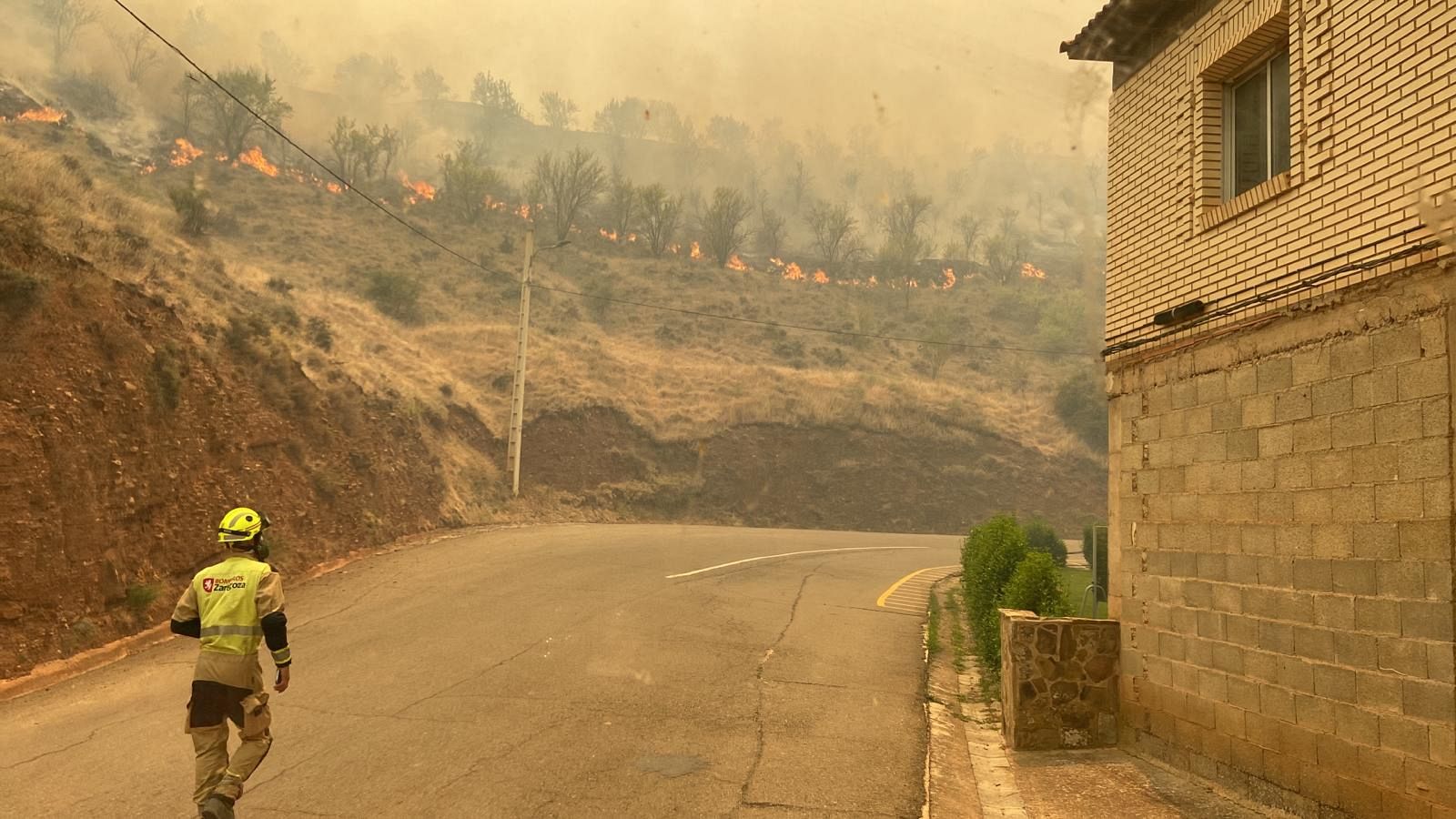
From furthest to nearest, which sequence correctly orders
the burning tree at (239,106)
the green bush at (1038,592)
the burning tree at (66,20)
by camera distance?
1. the burning tree at (66,20)
2. the burning tree at (239,106)
3. the green bush at (1038,592)

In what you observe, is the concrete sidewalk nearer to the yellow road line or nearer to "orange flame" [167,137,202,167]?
the yellow road line

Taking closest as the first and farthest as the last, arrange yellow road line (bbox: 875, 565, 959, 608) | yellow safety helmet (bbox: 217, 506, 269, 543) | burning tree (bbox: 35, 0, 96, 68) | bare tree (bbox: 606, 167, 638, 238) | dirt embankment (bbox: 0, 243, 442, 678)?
yellow safety helmet (bbox: 217, 506, 269, 543) < dirt embankment (bbox: 0, 243, 442, 678) < yellow road line (bbox: 875, 565, 959, 608) < bare tree (bbox: 606, 167, 638, 238) < burning tree (bbox: 35, 0, 96, 68)

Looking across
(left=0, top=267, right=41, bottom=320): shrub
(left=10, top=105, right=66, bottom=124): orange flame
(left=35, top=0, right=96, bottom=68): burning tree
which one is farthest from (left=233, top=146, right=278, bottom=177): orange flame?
(left=0, top=267, right=41, bottom=320): shrub

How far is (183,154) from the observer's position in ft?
203

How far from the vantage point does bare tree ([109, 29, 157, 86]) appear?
7688 cm

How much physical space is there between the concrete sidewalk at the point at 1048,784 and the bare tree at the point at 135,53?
294ft

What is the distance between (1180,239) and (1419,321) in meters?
2.93

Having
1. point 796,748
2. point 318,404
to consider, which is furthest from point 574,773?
point 318,404

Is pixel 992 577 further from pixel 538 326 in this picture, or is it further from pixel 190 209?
pixel 538 326

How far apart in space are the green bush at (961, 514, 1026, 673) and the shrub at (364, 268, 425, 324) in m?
36.5

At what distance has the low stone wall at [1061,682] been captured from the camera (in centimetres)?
826

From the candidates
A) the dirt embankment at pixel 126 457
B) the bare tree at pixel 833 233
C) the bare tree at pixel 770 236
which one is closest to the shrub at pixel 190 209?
the dirt embankment at pixel 126 457

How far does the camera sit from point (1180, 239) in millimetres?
8164

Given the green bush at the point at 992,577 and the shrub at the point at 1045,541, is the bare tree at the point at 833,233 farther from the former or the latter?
the green bush at the point at 992,577
